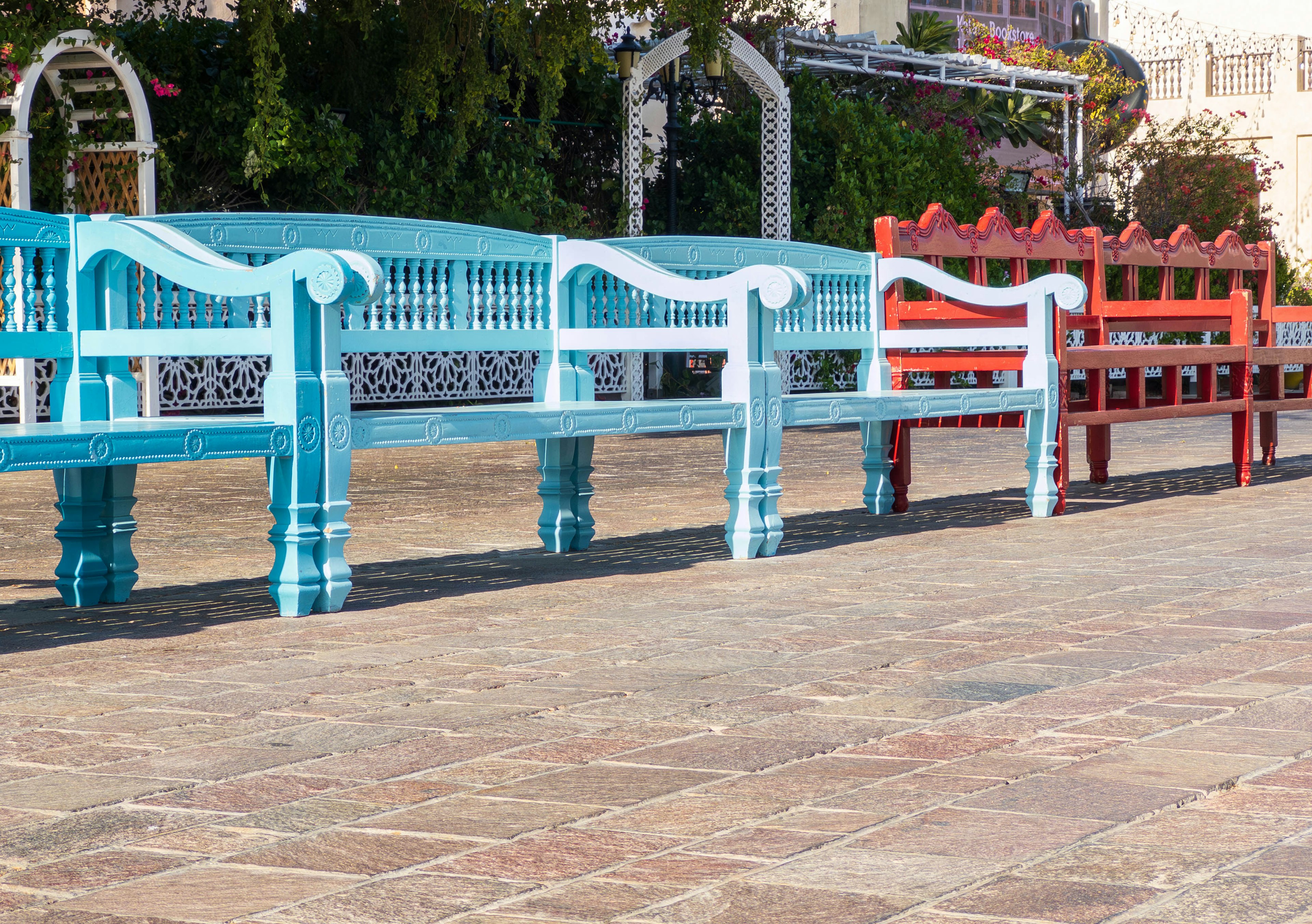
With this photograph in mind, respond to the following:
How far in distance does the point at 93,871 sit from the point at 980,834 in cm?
124

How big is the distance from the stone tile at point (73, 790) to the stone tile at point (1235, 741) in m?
1.71

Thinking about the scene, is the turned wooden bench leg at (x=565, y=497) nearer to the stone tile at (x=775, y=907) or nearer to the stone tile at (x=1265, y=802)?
the stone tile at (x=1265, y=802)

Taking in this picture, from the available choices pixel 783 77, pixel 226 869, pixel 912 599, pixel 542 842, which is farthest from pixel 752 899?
pixel 783 77

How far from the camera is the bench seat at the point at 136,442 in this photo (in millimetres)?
4047

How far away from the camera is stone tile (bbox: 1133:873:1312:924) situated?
7.11ft

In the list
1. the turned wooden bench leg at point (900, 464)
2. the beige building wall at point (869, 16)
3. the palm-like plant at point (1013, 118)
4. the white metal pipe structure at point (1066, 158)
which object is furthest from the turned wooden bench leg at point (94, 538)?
the beige building wall at point (869, 16)

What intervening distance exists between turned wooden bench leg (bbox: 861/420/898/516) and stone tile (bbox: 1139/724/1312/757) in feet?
13.7

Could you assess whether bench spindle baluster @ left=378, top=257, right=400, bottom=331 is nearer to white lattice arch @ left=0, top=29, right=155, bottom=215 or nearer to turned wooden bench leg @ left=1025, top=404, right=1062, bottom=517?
turned wooden bench leg @ left=1025, top=404, right=1062, bottom=517

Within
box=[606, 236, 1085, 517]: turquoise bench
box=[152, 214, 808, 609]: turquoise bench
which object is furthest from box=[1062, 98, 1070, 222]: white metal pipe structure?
box=[152, 214, 808, 609]: turquoise bench

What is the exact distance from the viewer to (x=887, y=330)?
7.59 meters

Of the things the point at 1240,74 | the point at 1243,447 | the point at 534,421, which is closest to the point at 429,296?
the point at 534,421

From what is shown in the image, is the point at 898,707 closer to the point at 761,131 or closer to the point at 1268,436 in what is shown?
the point at 1268,436

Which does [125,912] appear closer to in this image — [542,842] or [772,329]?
[542,842]

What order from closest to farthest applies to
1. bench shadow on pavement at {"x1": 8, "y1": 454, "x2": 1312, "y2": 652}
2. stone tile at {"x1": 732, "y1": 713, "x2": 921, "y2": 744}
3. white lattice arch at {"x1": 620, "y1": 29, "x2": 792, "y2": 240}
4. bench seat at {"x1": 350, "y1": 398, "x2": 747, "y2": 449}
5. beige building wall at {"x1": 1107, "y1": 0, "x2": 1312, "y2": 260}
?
stone tile at {"x1": 732, "y1": 713, "x2": 921, "y2": 744} → bench shadow on pavement at {"x1": 8, "y1": 454, "x2": 1312, "y2": 652} → bench seat at {"x1": 350, "y1": 398, "x2": 747, "y2": 449} → white lattice arch at {"x1": 620, "y1": 29, "x2": 792, "y2": 240} → beige building wall at {"x1": 1107, "y1": 0, "x2": 1312, "y2": 260}
